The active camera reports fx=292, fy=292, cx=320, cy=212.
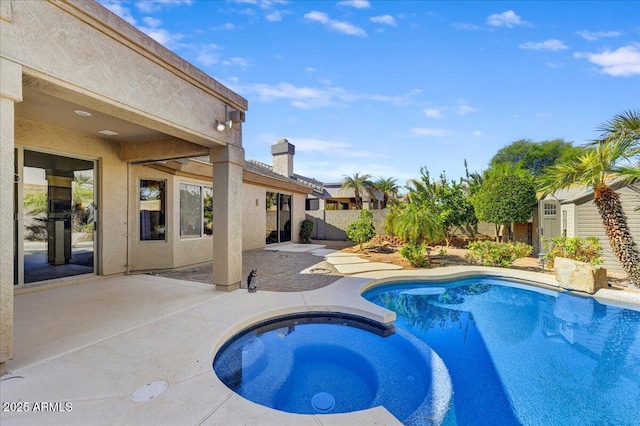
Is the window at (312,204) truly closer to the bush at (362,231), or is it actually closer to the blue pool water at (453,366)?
the bush at (362,231)

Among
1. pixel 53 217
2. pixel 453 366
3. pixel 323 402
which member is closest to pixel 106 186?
pixel 53 217

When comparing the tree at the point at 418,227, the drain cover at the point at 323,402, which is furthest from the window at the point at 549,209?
the drain cover at the point at 323,402

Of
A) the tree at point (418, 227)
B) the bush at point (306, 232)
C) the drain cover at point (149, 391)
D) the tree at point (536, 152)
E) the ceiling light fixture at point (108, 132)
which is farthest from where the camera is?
the tree at point (536, 152)

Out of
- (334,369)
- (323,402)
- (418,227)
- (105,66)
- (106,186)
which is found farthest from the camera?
(418,227)

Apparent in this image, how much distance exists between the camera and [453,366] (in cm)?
457

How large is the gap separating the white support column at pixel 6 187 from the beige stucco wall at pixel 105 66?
0.23m

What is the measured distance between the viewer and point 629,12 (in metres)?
8.94

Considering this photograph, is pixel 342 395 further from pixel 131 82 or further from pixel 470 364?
pixel 131 82

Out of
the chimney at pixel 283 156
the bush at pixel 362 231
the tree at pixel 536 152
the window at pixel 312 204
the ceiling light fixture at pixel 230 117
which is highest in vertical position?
the tree at pixel 536 152

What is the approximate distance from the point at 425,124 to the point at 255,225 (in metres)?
11.1

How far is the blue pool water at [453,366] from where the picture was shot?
140 inches

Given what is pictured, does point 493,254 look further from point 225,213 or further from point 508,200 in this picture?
point 225,213

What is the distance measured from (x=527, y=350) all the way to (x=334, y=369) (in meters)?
3.67

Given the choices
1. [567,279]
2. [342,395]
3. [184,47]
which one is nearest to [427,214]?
[567,279]
